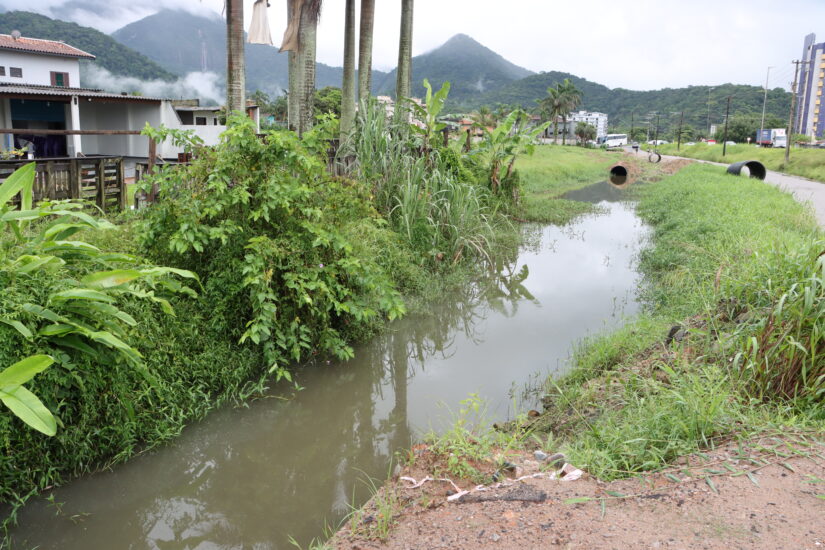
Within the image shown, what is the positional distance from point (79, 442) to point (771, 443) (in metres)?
3.85

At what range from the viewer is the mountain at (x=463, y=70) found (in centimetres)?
14212

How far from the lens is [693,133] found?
261 ft

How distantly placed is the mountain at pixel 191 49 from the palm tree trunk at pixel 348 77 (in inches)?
5574

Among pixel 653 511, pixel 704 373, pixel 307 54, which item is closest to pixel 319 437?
pixel 653 511

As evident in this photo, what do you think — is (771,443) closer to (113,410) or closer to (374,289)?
(374,289)

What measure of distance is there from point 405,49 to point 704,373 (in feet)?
34.6

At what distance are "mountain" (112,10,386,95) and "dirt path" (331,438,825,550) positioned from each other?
151752 mm

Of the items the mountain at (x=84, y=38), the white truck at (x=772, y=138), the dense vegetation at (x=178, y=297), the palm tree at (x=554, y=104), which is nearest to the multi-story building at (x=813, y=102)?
the white truck at (x=772, y=138)

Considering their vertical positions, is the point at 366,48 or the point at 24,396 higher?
the point at 366,48

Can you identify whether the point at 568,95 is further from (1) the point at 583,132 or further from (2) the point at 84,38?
(2) the point at 84,38

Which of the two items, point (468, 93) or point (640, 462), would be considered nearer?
point (640, 462)

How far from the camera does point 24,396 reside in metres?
2.86

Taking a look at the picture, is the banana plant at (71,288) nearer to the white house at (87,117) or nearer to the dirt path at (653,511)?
the dirt path at (653,511)

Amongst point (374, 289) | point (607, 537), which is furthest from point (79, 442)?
point (607, 537)
